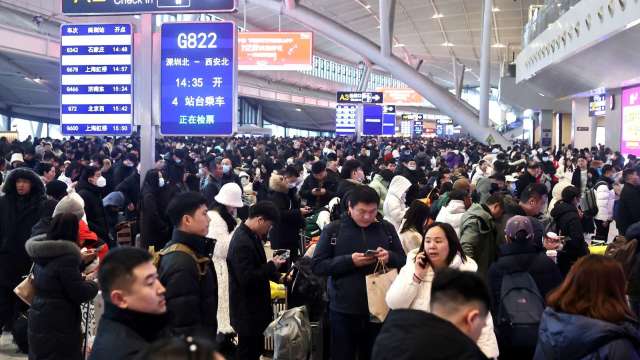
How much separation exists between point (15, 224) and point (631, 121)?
21649 mm

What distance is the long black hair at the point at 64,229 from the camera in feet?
15.4

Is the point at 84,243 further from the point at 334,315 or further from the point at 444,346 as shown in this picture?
the point at 444,346

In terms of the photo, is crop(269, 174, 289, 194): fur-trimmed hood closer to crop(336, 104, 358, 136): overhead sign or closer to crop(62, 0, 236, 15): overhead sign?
crop(62, 0, 236, 15): overhead sign

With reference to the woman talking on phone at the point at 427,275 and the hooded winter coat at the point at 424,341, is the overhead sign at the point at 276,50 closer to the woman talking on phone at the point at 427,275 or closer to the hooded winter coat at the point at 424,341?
the woman talking on phone at the point at 427,275

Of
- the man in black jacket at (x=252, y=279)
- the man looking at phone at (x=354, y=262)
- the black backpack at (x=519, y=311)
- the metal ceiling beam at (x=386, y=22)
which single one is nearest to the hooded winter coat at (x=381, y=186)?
the man looking at phone at (x=354, y=262)

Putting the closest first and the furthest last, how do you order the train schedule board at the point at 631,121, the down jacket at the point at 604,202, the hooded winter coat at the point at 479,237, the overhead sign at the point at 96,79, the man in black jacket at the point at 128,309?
1. the man in black jacket at the point at 128,309
2. the hooded winter coat at the point at 479,237
3. the overhead sign at the point at 96,79
4. the down jacket at the point at 604,202
5. the train schedule board at the point at 631,121

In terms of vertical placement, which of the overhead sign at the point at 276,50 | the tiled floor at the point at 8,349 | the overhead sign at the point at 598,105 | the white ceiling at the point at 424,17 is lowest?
the tiled floor at the point at 8,349

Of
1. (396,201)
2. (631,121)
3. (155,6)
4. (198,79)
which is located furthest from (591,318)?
(631,121)

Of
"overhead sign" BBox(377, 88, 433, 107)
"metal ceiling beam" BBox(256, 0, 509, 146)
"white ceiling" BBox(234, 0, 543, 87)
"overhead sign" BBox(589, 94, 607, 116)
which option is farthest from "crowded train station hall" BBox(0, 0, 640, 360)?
"overhead sign" BBox(377, 88, 433, 107)

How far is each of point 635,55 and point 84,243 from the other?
1528 cm

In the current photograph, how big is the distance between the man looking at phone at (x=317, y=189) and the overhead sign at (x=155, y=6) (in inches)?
121

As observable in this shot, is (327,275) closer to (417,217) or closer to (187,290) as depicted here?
(417,217)

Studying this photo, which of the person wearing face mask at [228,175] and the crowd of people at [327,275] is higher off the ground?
the person wearing face mask at [228,175]

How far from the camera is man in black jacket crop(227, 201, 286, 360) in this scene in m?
4.72
